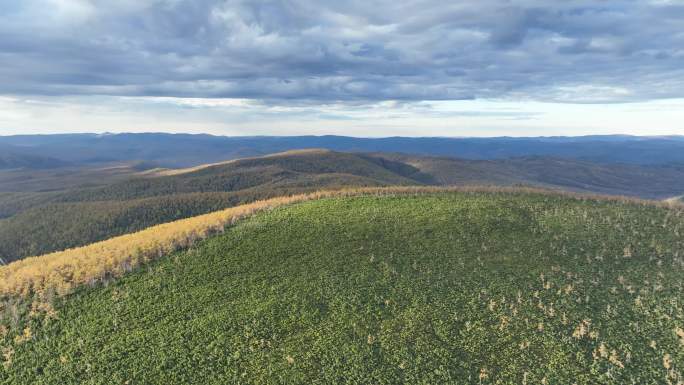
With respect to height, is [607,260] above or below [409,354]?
above

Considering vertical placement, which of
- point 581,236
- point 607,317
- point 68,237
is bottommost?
point 68,237

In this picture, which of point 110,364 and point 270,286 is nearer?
point 110,364

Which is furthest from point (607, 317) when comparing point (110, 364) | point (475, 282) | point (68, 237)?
point (68, 237)

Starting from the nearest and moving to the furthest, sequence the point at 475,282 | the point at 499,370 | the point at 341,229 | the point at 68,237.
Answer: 1. the point at 499,370
2. the point at 475,282
3. the point at 341,229
4. the point at 68,237

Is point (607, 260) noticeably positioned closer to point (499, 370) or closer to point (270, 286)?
point (499, 370)

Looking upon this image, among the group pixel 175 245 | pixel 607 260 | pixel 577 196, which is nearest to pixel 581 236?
pixel 607 260

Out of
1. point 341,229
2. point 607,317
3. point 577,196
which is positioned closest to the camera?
point 607,317
